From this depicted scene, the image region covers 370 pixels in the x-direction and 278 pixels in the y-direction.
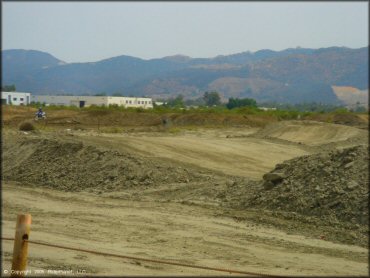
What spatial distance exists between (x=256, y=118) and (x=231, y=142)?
93.5 ft

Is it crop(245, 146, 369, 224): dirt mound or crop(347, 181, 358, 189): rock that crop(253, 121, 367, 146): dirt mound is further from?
crop(347, 181, 358, 189): rock

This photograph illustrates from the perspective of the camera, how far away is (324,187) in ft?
50.3

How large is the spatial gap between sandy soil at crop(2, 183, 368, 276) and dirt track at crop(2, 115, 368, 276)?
2cm

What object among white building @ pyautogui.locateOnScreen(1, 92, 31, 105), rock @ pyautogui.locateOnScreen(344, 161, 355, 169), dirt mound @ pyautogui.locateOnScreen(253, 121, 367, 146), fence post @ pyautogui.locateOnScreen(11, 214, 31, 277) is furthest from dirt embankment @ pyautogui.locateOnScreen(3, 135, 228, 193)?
white building @ pyautogui.locateOnScreen(1, 92, 31, 105)

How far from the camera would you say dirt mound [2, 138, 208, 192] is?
67.2ft

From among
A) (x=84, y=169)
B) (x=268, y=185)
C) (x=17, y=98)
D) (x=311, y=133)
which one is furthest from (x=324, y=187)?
(x=17, y=98)

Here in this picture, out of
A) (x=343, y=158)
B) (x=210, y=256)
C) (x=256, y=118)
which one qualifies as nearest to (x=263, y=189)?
(x=343, y=158)

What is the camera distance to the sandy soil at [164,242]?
9.76 m

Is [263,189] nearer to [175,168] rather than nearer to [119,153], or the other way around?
[175,168]

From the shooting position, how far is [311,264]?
34.6ft

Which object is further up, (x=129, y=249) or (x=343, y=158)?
(x=343, y=158)

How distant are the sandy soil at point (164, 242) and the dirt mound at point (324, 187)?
5.26 ft

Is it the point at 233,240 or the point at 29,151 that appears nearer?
the point at 233,240

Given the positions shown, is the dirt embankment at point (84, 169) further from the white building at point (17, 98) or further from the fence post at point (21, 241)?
the white building at point (17, 98)
